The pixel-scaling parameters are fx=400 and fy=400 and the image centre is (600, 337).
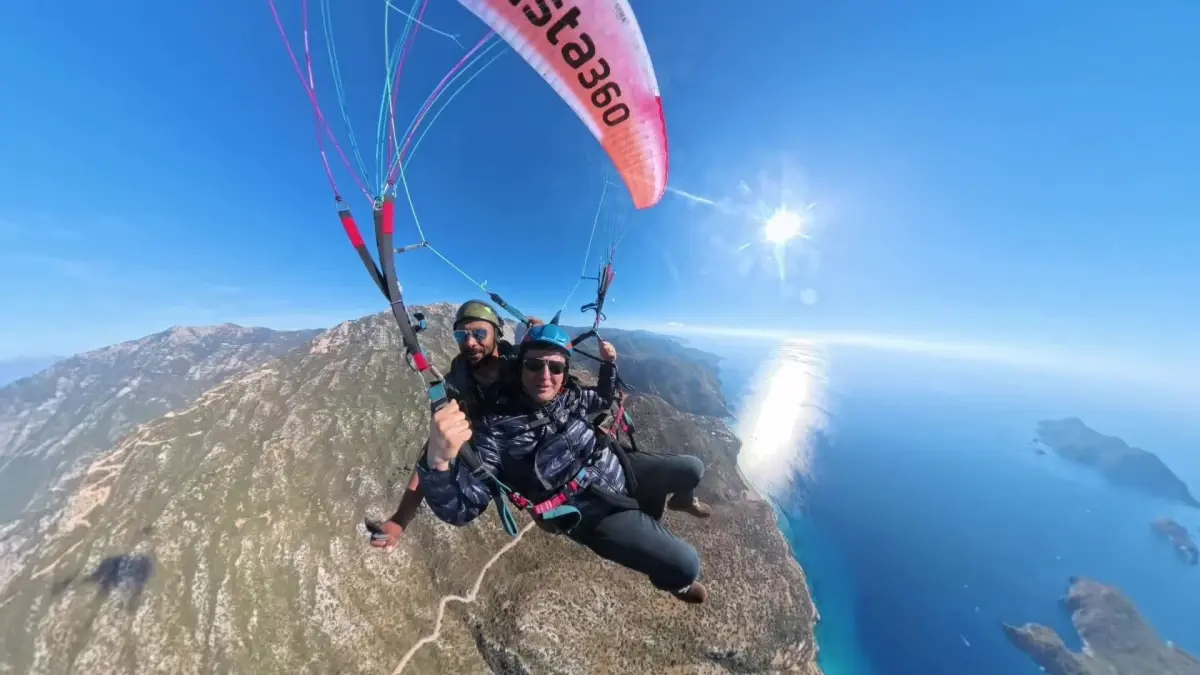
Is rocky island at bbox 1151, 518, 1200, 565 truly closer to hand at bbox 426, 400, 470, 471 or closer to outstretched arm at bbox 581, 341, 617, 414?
outstretched arm at bbox 581, 341, 617, 414

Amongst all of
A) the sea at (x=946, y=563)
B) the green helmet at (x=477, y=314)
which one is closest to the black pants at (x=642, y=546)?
the green helmet at (x=477, y=314)

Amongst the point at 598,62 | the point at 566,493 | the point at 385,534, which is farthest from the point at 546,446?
the point at 598,62

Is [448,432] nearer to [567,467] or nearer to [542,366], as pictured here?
[542,366]

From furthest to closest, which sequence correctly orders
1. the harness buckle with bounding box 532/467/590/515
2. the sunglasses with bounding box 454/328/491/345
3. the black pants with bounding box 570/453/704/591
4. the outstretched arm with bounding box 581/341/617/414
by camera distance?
the sunglasses with bounding box 454/328/491/345
the outstretched arm with bounding box 581/341/617/414
the black pants with bounding box 570/453/704/591
the harness buckle with bounding box 532/467/590/515

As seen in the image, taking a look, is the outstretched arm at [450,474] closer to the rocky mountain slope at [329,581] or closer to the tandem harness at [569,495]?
the tandem harness at [569,495]

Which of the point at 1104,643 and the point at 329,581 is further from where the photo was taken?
the point at 1104,643

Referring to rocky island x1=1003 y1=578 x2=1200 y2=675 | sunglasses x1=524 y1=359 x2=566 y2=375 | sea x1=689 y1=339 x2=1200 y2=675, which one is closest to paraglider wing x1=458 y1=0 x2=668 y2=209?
sunglasses x1=524 y1=359 x2=566 y2=375
